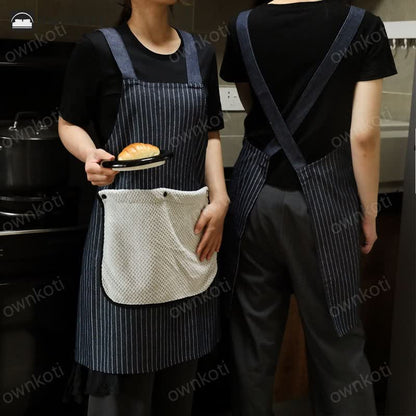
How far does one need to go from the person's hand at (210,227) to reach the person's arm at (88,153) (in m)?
0.22

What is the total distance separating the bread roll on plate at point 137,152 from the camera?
1.19 m

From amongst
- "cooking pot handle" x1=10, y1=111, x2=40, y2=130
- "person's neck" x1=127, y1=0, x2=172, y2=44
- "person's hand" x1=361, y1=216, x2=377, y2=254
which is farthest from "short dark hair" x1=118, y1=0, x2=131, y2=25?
"person's hand" x1=361, y1=216, x2=377, y2=254

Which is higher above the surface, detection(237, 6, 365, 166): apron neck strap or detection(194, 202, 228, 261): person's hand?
detection(237, 6, 365, 166): apron neck strap

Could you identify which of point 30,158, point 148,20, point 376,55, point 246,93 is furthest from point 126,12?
point 376,55

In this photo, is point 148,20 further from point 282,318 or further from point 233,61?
point 282,318

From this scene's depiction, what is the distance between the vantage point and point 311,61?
1307 mm

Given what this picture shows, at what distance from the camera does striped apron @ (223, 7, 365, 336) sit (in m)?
1.31

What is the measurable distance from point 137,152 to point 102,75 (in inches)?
6.9

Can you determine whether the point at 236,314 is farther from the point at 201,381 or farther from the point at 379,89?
the point at 379,89

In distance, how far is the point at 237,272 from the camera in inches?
57.0

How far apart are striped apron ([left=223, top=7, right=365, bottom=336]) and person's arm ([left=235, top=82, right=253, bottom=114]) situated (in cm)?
9

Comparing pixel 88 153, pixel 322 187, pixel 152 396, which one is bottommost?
pixel 152 396

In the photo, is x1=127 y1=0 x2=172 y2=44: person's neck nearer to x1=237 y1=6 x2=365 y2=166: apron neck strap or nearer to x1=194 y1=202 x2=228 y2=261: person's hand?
x1=237 y1=6 x2=365 y2=166: apron neck strap

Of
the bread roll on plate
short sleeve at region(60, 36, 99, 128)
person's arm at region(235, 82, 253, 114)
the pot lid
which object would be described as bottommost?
the pot lid
